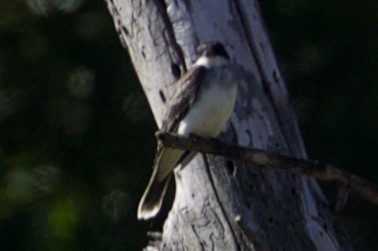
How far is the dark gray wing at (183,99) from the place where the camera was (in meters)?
5.21

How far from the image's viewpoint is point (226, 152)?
15.5 feet

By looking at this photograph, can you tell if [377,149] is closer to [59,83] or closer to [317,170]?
[59,83]

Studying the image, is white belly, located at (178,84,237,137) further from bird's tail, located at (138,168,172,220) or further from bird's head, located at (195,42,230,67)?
bird's tail, located at (138,168,172,220)

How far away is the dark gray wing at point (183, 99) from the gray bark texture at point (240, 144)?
0.83ft

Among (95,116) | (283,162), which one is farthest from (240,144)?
(95,116)

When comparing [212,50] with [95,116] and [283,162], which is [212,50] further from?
[95,116]

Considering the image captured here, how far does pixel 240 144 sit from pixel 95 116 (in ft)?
4.69

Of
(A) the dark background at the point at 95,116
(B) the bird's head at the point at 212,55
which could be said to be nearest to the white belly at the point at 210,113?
(B) the bird's head at the point at 212,55

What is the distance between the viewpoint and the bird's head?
5.29 meters

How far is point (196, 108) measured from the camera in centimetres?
520

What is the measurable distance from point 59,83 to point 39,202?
1.74 feet

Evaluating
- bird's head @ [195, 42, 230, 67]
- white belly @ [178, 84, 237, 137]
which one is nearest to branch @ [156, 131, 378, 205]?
white belly @ [178, 84, 237, 137]

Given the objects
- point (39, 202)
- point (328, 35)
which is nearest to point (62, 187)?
point (39, 202)

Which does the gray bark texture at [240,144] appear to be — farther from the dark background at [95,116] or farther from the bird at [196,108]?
the dark background at [95,116]
